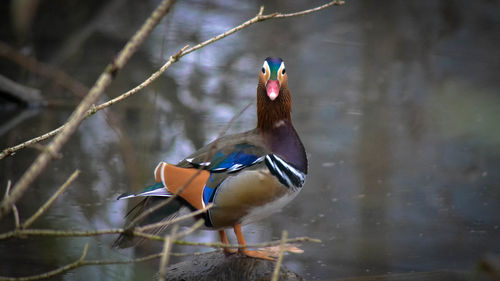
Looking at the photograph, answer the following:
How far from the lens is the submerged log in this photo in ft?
8.98

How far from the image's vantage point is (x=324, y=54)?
23.3ft

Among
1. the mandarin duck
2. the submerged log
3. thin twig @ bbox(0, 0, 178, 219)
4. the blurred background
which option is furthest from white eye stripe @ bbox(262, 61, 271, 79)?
thin twig @ bbox(0, 0, 178, 219)

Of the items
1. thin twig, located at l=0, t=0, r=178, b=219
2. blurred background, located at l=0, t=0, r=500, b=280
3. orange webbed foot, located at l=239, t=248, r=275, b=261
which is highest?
thin twig, located at l=0, t=0, r=178, b=219

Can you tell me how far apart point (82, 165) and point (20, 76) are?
2.07 m

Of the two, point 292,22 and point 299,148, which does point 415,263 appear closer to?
point 299,148

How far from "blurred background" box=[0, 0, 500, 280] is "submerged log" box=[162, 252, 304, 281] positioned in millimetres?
402

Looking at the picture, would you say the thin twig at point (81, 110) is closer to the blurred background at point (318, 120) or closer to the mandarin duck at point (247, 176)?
the blurred background at point (318, 120)

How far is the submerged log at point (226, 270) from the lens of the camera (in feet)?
8.98

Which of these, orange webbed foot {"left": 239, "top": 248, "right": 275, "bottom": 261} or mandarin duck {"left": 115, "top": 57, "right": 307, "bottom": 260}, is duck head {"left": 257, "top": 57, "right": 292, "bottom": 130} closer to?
mandarin duck {"left": 115, "top": 57, "right": 307, "bottom": 260}

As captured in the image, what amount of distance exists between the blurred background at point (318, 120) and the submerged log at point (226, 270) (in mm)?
402

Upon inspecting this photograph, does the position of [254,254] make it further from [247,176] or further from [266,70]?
[266,70]

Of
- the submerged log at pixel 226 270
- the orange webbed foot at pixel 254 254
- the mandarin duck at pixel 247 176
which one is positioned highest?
the mandarin duck at pixel 247 176

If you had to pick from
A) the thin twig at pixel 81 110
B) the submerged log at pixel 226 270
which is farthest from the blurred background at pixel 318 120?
the submerged log at pixel 226 270

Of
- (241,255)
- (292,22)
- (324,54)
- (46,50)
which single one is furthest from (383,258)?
(292,22)
